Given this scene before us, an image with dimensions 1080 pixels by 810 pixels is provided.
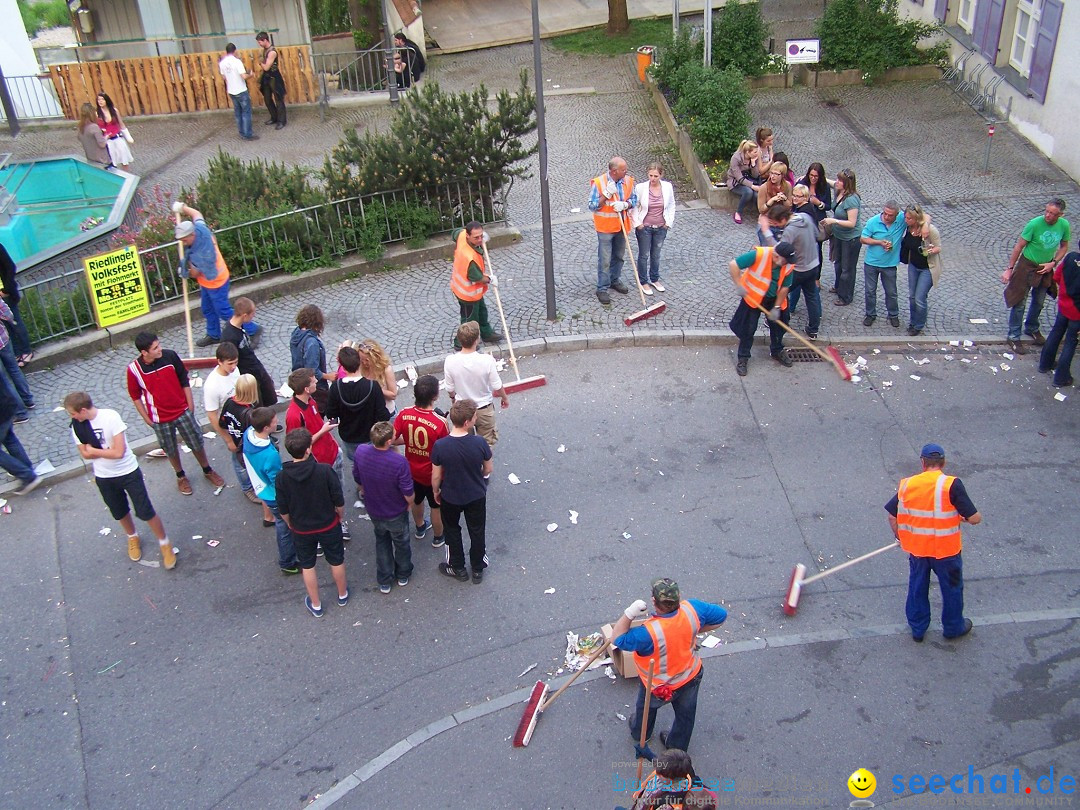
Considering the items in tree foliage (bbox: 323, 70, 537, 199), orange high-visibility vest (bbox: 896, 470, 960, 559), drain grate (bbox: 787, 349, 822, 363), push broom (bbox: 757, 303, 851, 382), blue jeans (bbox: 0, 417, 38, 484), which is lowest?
drain grate (bbox: 787, 349, 822, 363)

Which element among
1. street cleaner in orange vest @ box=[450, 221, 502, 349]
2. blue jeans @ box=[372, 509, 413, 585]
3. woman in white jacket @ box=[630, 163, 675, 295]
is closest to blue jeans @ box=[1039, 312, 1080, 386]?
woman in white jacket @ box=[630, 163, 675, 295]

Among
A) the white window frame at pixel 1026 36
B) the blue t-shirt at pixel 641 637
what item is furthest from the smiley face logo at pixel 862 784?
the white window frame at pixel 1026 36

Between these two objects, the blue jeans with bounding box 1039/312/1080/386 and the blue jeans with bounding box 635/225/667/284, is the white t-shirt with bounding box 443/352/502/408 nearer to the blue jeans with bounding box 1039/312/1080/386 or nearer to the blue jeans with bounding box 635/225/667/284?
the blue jeans with bounding box 635/225/667/284

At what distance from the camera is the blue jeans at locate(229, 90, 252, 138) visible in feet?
55.9

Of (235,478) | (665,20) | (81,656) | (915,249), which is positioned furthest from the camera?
(665,20)

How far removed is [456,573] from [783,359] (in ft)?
14.6

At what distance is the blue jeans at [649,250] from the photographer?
427 inches

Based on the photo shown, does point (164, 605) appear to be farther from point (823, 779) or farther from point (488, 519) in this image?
point (823, 779)

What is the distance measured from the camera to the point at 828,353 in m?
10.0

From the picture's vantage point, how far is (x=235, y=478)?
8.72 metres

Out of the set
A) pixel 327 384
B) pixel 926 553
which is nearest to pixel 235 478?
pixel 327 384

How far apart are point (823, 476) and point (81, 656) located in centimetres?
602

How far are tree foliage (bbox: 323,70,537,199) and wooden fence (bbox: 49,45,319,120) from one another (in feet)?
24.2

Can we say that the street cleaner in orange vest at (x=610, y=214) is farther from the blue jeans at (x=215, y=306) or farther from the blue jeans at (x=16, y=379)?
the blue jeans at (x=16, y=379)
